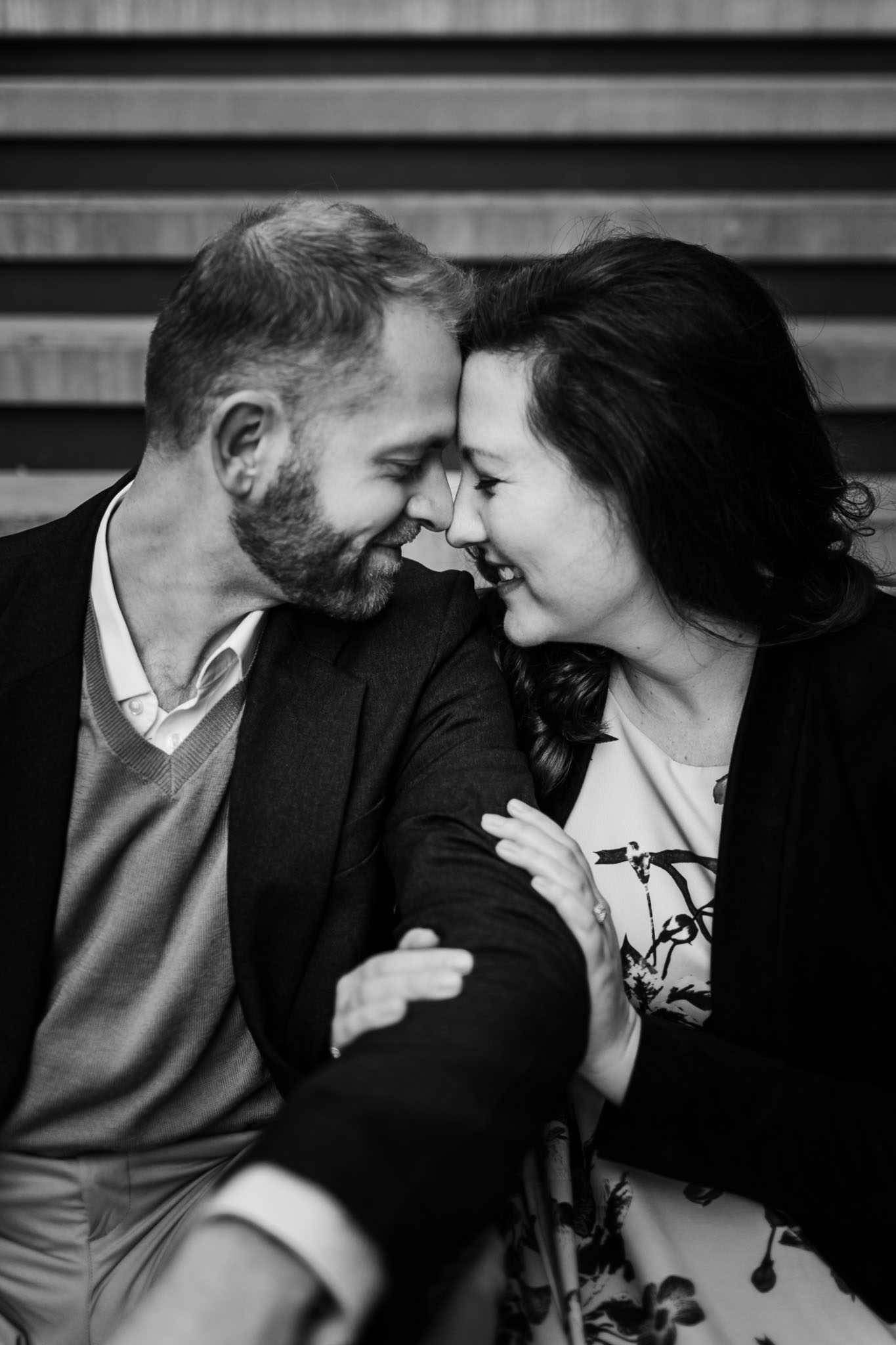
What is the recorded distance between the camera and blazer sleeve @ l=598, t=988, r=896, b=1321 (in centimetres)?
184

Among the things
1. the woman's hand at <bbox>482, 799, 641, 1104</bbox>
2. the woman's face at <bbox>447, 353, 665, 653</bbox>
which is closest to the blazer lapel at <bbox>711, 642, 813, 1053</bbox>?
the woman's hand at <bbox>482, 799, 641, 1104</bbox>

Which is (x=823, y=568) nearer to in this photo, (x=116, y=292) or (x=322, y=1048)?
(x=322, y=1048)

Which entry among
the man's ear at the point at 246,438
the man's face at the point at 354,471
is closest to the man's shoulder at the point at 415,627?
the man's face at the point at 354,471

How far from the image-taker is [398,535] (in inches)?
80.6

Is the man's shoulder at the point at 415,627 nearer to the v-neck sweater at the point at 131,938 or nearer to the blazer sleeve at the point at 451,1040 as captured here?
the blazer sleeve at the point at 451,1040

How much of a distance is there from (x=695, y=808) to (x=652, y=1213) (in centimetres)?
67

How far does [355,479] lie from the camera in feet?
6.34

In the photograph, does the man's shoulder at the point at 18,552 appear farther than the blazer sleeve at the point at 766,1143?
Yes

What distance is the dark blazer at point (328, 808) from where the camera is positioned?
5.58 ft

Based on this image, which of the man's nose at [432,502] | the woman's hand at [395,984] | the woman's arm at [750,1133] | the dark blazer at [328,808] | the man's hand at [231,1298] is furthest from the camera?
the man's nose at [432,502]

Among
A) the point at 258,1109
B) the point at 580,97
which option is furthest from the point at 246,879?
the point at 580,97

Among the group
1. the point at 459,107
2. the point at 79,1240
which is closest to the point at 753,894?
the point at 79,1240

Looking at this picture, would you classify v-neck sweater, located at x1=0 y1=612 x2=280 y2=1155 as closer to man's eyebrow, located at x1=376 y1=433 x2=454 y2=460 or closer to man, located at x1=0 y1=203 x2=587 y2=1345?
man, located at x1=0 y1=203 x2=587 y2=1345

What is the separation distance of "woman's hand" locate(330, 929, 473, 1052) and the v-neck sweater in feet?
1.35
